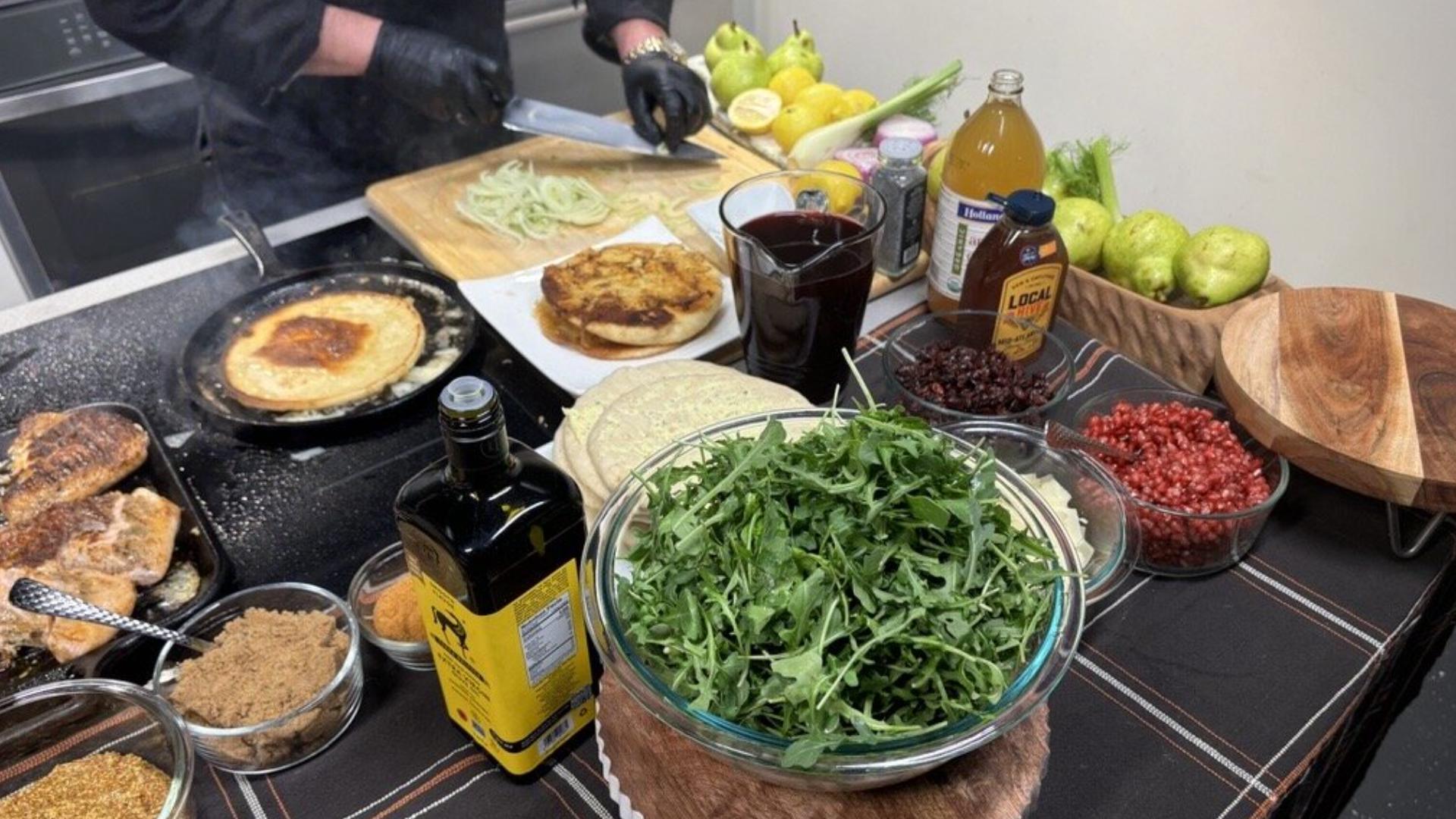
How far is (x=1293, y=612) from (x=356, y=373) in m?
1.32

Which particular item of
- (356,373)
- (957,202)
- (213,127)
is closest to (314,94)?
(213,127)

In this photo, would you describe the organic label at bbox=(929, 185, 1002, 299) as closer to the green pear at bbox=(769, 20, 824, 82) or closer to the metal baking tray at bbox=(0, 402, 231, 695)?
the green pear at bbox=(769, 20, 824, 82)

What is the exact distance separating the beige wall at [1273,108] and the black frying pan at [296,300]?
71.1 inches

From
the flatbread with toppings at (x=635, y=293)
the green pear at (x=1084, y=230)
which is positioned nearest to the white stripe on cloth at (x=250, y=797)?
the flatbread with toppings at (x=635, y=293)

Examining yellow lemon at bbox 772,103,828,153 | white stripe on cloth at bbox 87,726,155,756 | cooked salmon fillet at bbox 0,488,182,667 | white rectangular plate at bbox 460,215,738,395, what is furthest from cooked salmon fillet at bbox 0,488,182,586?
yellow lemon at bbox 772,103,828,153

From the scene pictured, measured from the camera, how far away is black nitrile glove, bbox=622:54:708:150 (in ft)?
6.73

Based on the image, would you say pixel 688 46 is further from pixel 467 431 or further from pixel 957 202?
pixel 467 431

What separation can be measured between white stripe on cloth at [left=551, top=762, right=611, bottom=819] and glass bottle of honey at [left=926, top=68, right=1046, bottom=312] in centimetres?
93

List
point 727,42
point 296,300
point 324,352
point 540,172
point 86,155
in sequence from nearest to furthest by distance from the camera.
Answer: point 324,352, point 296,300, point 540,172, point 727,42, point 86,155

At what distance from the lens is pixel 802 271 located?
134 centimetres

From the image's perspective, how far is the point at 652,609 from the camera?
826 mm

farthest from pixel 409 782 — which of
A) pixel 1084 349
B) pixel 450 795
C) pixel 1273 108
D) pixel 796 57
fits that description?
pixel 1273 108

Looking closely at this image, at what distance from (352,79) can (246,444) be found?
1.12 metres

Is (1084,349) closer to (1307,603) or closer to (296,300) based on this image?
(1307,603)
